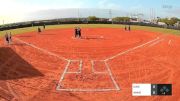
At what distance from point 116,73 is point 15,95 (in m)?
9.14

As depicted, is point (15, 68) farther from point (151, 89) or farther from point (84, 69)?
point (151, 89)

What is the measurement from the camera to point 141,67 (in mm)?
27016

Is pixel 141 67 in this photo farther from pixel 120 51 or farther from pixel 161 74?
pixel 120 51

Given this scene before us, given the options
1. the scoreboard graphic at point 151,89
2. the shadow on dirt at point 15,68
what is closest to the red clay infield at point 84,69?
the shadow on dirt at point 15,68

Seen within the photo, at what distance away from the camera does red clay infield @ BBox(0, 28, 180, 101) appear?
2034 centimetres

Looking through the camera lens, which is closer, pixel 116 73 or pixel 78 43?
pixel 116 73

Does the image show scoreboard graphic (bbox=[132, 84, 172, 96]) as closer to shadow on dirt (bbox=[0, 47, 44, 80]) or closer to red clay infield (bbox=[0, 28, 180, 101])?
red clay infield (bbox=[0, 28, 180, 101])

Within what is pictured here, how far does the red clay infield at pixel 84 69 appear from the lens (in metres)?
20.3

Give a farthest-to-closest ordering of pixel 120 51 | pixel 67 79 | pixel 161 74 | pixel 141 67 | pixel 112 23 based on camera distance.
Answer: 1. pixel 112 23
2. pixel 120 51
3. pixel 141 67
4. pixel 161 74
5. pixel 67 79

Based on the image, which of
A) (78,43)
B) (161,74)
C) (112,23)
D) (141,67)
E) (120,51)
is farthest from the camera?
(112,23)

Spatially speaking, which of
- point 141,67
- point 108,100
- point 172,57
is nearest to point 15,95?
point 108,100

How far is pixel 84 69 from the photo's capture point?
26.0 m

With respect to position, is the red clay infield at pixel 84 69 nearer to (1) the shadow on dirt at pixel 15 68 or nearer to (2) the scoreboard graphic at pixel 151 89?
(1) the shadow on dirt at pixel 15 68

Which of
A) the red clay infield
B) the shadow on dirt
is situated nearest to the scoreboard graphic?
the red clay infield
